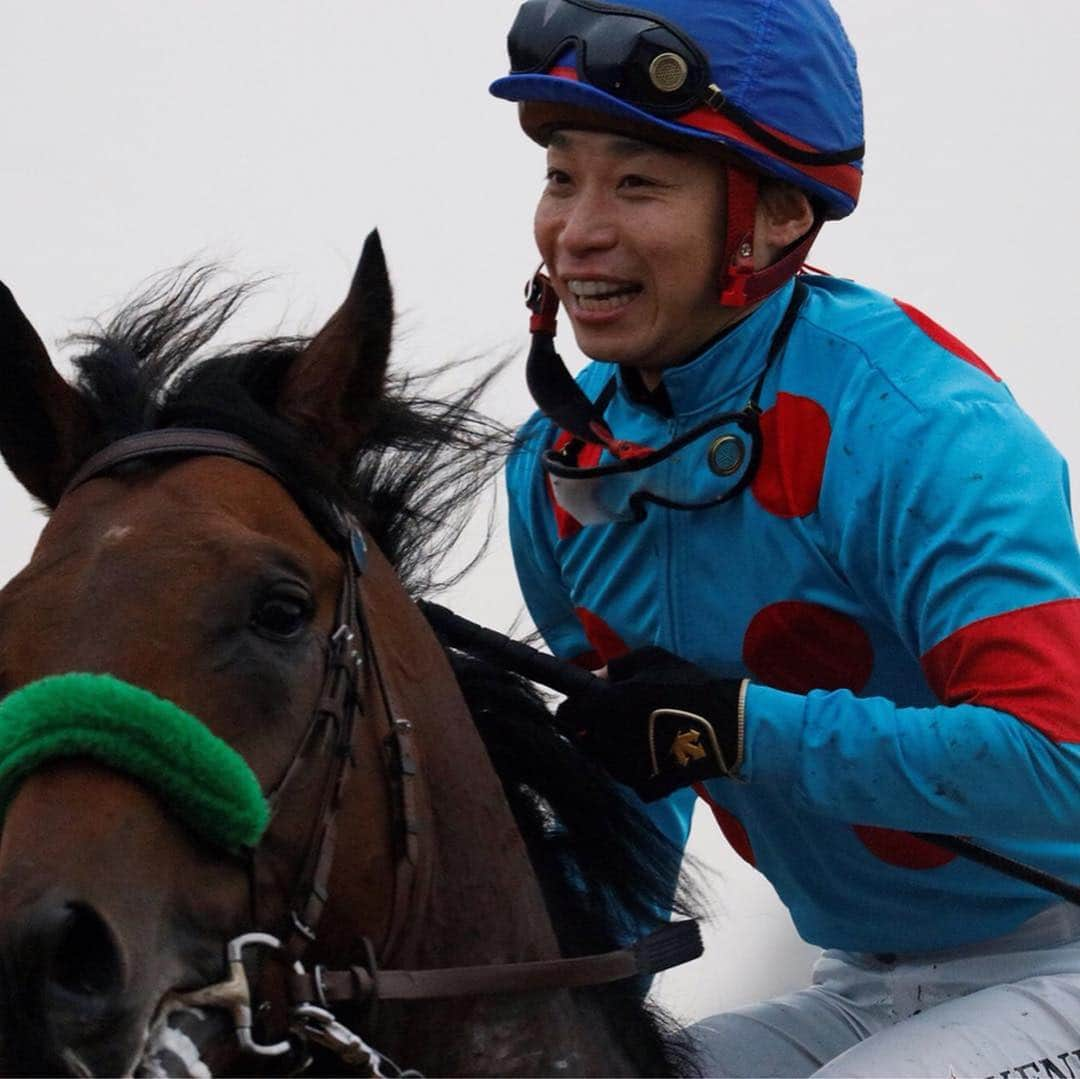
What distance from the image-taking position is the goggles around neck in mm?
1999

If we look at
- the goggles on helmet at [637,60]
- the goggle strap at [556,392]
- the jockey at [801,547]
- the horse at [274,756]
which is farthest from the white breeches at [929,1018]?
the goggles on helmet at [637,60]

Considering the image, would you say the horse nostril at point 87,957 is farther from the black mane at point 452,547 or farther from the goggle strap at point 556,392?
the goggle strap at point 556,392

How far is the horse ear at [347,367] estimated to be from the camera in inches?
65.7

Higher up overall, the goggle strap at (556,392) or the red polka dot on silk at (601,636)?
the goggle strap at (556,392)

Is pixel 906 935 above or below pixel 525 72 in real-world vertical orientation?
below

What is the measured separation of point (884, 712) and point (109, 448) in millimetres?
799

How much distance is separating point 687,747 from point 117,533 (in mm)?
658

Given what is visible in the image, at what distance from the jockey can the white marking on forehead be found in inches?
25.2

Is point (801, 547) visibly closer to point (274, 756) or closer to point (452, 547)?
point (452, 547)

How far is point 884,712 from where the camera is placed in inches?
69.5

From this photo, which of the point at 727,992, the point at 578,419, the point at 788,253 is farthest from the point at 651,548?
the point at 727,992

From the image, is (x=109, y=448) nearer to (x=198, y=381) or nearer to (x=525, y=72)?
(x=198, y=381)

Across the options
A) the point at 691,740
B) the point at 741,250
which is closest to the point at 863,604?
the point at 691,740

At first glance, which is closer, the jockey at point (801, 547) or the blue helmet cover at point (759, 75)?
the jockey at point (801, 547)
